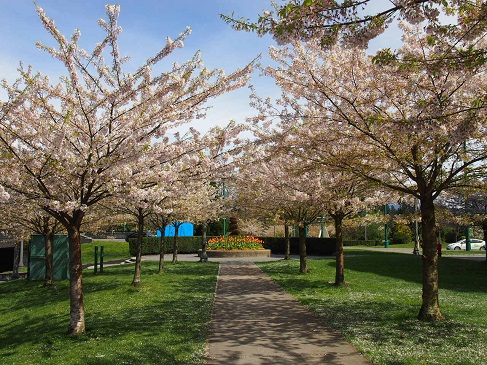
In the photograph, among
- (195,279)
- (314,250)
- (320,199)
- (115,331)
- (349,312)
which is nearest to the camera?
(115,331)

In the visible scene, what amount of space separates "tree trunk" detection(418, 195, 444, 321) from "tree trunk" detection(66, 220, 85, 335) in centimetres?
653

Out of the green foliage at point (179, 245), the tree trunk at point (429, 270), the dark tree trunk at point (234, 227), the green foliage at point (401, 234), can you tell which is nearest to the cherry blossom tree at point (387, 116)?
the tree trunk at point (429, 270)

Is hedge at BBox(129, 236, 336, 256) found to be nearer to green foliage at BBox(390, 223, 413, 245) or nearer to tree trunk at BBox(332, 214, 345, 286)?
green foliage at BBox(390, 223, 413, 245)

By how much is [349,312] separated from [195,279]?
7879mm

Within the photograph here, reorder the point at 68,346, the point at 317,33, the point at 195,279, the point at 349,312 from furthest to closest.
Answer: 1. the point at 195,279
2. the point at 349,312
3. the point at 68,346
4. the point at 317,33

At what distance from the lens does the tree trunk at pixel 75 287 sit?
7.68 m

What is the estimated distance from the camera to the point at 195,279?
1588 centimetres

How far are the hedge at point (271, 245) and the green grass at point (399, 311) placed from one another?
15209 mm

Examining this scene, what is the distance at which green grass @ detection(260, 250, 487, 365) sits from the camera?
6098 mm

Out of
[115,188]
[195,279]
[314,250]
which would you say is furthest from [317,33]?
[314,250]

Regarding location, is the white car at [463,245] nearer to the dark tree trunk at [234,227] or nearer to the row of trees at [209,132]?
the dark tree trunk at [234,227]

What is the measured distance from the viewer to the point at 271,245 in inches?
1411

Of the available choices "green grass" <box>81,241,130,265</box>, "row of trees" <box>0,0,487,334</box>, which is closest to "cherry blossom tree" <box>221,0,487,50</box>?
"row of trees" <box>0,0,487,334</box>

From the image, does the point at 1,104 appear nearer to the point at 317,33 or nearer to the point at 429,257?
the point at 317,33
